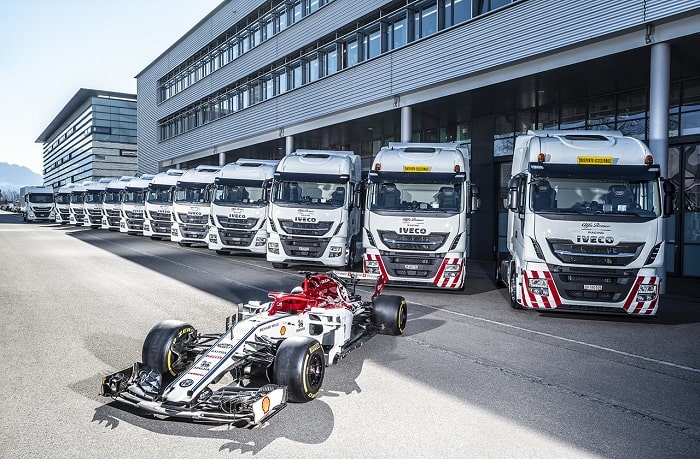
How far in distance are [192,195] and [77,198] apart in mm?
21427

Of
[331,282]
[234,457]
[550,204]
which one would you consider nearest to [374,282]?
[331,282]

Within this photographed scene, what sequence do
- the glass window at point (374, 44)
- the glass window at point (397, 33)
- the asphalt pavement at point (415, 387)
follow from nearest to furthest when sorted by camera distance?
the asphalt pavement at point (415, 387) < the glass window at point (397, 33) < the glass window at point (374, 44)

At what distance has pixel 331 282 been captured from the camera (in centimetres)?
770

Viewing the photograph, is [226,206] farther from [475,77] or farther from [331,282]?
[331,282]

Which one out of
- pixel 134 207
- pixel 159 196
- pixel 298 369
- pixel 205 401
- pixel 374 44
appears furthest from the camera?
pixel 134 207

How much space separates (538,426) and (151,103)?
51.5 meters

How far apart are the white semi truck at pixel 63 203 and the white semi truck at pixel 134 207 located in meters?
14.4

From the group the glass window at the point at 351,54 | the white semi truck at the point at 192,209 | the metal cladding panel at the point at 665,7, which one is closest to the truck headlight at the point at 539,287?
the metal cladding panel at the point at 665,7

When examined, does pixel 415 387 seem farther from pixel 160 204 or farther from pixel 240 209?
pixel 160 204

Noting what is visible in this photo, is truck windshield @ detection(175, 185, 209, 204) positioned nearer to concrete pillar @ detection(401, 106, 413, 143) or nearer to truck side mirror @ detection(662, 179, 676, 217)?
concrete pillar @ detection(401, 106, 413, 143)

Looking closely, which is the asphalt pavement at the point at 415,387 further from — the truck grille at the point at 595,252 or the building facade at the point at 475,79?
the building facade at the point at 475,79

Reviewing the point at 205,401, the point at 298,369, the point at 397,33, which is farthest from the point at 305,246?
the point at 205,401

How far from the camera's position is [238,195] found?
1959 cm

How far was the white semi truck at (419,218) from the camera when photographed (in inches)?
480
